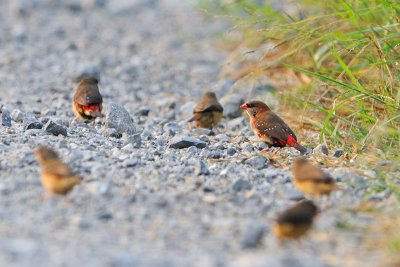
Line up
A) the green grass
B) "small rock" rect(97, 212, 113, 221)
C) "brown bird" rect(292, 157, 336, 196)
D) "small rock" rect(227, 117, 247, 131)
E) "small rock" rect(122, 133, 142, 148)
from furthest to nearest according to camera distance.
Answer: "small rock" rect(227, 117, 247, 131) < "small rock" rect(122, 133, 142, 148) < the green grass < "brown bird" rect(292, 157, 336, 196) < "small rock" rect(97, 212, 113, 221)

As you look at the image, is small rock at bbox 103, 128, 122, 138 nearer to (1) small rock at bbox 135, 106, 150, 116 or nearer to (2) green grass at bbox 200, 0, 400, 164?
(2) green grass at bbox 200, 0, 400, 164

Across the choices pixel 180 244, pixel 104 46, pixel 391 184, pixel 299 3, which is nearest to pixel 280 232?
pixel 180 244

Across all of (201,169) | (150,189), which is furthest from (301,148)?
(150,189)

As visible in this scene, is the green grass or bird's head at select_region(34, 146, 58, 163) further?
the green grass

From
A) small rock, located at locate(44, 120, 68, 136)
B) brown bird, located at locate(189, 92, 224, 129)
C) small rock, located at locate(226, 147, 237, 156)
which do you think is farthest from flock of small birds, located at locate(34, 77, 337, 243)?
small rock, located at locate(44, 120, 68, 136)

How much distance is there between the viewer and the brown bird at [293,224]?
4.47 meters

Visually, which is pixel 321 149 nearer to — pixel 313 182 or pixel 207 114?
pixel 313 182

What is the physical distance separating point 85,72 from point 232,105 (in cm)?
233

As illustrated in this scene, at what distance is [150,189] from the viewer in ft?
17.5

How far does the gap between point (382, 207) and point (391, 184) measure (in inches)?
16.8

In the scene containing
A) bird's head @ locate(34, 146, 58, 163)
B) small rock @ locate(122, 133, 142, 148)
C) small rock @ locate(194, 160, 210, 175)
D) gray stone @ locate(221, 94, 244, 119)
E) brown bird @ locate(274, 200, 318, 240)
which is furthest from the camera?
gray stone @ locate(221, 94, 244, 119)

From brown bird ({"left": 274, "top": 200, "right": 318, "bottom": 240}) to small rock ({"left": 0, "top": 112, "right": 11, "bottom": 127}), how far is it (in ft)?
11.3

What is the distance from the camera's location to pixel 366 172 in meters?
5.93

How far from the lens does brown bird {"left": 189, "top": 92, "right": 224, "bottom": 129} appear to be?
8.24 meters
